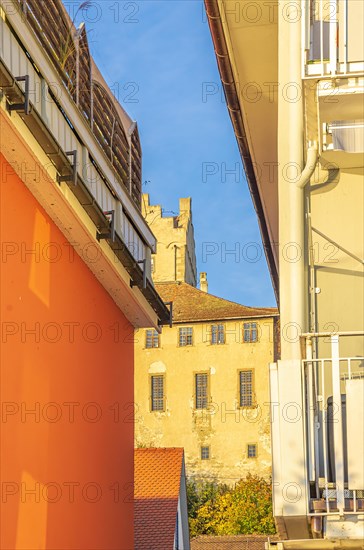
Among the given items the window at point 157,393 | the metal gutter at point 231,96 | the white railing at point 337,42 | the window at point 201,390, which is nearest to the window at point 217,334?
the window at point 201,390

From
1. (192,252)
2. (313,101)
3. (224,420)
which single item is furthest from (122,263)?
(192,252)

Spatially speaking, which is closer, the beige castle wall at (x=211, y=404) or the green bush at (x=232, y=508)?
the green bush at (x=232, y=508)

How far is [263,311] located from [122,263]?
156 ft

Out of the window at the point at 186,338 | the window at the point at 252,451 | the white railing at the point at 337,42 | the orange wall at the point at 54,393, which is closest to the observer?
the white railing at the point at 337,42

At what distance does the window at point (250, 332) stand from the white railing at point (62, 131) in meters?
46.0

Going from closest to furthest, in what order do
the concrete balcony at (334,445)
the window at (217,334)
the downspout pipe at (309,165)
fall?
the concrete balcony at (334,445) < the downspout pipe at (309,165) < the window at (217,334)

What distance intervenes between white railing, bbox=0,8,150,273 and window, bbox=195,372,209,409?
46.3 metres

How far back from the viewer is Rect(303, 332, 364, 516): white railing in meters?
5.88

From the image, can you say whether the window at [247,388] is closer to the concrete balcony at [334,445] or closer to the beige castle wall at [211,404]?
the beige castle wall at [211,404]

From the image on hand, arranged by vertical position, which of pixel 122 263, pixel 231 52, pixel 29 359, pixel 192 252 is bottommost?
pixel 29 359

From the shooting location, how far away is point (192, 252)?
7781 centimetres

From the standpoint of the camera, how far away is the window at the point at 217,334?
59.2 metres

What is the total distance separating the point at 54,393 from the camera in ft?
32.5

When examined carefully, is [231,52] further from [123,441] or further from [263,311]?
[263,311]
